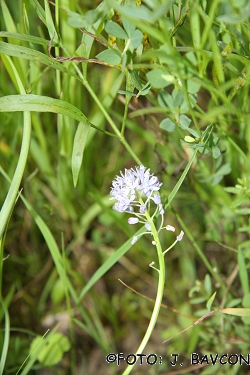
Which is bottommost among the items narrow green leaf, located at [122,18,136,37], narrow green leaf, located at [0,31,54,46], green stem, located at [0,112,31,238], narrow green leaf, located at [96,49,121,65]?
green stem, located at [0,112,31,238]

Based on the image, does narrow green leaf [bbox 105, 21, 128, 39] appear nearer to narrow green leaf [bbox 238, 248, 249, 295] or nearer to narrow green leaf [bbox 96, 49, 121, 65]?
narrow green leaf [bbox 96, 49, 121, 65]

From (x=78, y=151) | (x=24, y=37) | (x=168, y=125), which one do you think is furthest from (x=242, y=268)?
(x=24, y=37)

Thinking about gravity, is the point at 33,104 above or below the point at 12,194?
above

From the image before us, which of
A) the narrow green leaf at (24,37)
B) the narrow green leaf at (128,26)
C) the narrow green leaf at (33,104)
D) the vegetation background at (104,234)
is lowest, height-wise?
the vegetation background at (104,234)

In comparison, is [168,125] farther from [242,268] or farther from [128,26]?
[242,268]

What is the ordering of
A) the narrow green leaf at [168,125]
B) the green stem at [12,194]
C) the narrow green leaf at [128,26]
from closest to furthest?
1. the narrow green leaf at [128,26]
2. the green stem at [12,194]
3. the narrow green leaf at [168,125]

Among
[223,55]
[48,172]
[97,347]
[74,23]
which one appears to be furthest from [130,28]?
[97,347]

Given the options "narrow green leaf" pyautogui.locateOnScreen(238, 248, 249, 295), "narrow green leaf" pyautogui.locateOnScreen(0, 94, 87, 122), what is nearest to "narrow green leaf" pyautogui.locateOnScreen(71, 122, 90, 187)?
"narrow green leaf" pyautogui.locateOnScreen(0, 94, 87, 122)

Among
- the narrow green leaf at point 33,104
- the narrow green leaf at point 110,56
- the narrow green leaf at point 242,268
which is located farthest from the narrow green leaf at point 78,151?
the narrow green leaf at point 242,268

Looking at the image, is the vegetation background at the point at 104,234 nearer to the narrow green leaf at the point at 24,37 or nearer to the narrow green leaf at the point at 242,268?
the narrow green leaf at the point at 242,268

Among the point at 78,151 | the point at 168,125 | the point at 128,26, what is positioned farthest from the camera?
the point at 168,125

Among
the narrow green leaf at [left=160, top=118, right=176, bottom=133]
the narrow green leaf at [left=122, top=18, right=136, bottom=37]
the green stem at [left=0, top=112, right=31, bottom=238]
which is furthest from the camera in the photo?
the narrow green leaf at [left=160, top=118, right=176, bottom=133]

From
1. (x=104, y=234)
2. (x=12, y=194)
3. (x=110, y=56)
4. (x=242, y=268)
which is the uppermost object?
(x=110, y=56)
